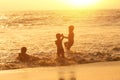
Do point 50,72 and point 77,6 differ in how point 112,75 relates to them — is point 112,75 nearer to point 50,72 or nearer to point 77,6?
point 50,72

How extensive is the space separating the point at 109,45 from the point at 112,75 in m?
7.38

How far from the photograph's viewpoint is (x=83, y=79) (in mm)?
10055

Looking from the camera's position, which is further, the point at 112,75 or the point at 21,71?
the point at 21,71

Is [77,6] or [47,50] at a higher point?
[77,6]

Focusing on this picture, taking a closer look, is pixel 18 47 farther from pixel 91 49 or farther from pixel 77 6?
pixel 77 6

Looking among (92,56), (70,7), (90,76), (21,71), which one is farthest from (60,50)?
(70,7)

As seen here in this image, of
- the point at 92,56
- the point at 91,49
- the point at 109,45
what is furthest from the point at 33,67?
the point at 109,45

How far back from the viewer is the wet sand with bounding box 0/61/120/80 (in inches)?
410

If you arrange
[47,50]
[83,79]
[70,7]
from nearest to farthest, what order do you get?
[83,79] → [47,50] → [70,7]

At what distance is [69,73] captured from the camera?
36.7ft

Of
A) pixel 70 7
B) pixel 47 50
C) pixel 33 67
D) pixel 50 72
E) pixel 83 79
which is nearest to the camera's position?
pixel 83 79

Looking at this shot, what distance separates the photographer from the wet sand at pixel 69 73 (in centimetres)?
1041

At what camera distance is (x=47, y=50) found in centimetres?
1667

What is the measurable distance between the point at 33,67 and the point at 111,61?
10.5ft
